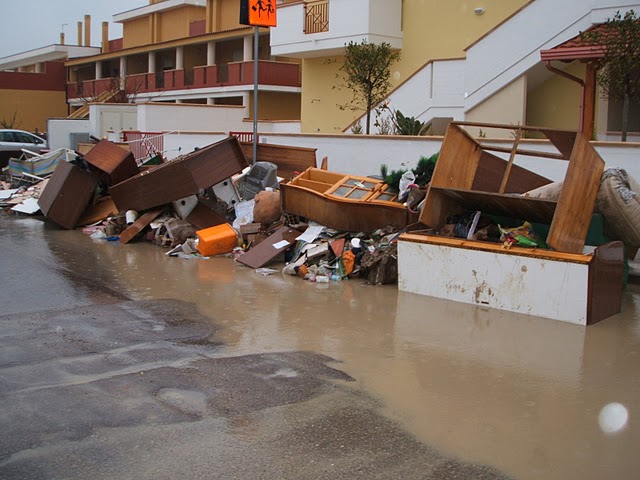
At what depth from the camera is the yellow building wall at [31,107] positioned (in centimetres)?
4597

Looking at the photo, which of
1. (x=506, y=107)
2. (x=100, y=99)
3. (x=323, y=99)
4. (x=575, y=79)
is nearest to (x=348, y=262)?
(x=575, y=79)

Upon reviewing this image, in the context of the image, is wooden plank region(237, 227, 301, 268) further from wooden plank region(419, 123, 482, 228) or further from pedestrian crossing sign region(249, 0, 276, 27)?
pedestrian crossing sign region(249, 0, 276, 27)

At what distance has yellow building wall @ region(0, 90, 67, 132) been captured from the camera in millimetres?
45969

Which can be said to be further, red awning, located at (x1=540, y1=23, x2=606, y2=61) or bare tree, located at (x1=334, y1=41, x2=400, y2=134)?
bare tree, located at (x1=334, y1=41, x2=400, y2=134)

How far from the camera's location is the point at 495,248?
817 cm

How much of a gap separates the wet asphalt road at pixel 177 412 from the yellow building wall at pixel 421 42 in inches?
577

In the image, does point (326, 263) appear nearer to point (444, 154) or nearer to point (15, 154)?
point (444, 154)

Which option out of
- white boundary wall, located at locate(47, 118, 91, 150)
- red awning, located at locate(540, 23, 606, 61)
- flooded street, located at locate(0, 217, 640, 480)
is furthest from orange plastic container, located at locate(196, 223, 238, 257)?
white boundary wall, located at locate(47, 118, 91, 150)

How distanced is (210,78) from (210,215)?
23579 millimetres

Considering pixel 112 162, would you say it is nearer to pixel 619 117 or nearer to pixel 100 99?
pixel 619 117

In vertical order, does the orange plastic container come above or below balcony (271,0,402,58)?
below

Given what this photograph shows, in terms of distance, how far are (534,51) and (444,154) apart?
8277 millimetres

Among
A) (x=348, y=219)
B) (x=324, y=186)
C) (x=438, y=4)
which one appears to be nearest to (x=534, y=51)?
(x=438, y=4)

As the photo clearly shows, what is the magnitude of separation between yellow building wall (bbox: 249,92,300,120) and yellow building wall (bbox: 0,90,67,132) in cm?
1993
